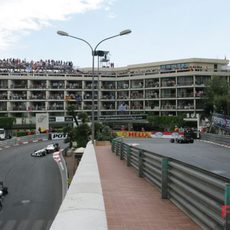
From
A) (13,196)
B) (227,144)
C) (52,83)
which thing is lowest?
(13,196)

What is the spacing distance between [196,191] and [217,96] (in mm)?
69325

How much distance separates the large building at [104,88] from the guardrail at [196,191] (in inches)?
2896

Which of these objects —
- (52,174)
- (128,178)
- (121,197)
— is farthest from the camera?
(52,174)

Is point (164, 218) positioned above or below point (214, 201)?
below

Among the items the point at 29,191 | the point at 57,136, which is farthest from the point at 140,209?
the point at 57,136

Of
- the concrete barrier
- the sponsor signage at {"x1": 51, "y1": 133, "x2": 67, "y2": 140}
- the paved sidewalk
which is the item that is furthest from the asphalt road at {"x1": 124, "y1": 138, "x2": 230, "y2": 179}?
the sponsor signage at {"x1": 51, "y1": 133, "x2": 67, "y2": 140}

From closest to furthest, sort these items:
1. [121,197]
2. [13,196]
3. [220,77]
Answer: [121,197], [13,196], [220,77]

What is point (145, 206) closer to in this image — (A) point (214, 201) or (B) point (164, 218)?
A: (B) point (164, 218)

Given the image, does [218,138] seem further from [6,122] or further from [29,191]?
[6,122]

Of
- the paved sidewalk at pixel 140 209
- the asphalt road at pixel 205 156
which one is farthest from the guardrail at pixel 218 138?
the paved sidewalk at pixel 140 209

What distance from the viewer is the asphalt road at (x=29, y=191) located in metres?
26.4

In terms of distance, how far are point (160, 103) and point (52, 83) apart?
2555 cm

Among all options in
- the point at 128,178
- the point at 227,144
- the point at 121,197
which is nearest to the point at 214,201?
the point at 121,197

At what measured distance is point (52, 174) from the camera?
139 feet
